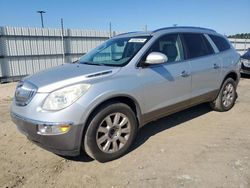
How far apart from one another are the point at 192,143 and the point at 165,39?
5.78 ft

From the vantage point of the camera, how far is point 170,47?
4.32 m

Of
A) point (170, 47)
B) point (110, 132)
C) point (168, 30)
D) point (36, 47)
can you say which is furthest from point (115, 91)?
point (36, 47)

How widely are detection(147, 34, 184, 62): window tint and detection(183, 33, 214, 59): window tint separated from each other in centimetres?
20

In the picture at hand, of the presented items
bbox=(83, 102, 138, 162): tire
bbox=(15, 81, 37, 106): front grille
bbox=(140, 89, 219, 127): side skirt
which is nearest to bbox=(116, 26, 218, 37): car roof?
bbox=(140, 89, 219, 127): side skirt

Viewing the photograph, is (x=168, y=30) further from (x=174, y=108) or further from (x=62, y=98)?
(x=62, y=98)

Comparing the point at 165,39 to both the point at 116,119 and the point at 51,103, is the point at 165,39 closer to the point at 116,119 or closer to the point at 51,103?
the point at 116,119

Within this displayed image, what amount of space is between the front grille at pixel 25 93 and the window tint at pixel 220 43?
148 inches

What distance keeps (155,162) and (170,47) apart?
1.96 m

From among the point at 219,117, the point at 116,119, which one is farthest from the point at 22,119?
the point at 219,117

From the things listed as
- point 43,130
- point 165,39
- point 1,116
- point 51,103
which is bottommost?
point 1,116

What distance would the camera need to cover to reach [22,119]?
3.26 metres

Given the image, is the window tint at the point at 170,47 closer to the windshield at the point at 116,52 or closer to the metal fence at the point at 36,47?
the windshield at the point at 116,52

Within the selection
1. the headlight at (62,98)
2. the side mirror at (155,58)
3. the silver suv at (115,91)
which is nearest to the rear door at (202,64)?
the silver suv at (115,91)

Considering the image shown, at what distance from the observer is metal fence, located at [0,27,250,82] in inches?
437
